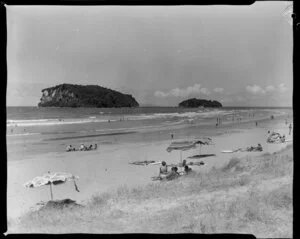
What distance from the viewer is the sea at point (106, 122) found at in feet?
10.6

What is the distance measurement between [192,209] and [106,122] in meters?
1.56

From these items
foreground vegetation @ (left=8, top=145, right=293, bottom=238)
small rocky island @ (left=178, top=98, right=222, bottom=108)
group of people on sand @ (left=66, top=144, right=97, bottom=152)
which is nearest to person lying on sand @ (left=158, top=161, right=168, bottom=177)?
foreground vegetation @ (left=8, top=145, right=293, bottom=238)

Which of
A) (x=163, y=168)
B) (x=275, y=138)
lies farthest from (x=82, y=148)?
(x=275, y=138)

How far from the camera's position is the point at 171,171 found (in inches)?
127

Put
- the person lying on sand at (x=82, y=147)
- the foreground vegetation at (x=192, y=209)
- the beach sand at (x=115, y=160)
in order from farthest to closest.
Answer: the person lying on sand at (x=82, y=147), the beach sand at (x=115, y=160), the foreground vegetation at (x=192, y=209)

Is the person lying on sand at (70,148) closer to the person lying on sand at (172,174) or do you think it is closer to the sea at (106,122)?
the sea at (106,122)

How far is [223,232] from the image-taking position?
2.76 meters

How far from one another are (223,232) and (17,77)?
2433 mm

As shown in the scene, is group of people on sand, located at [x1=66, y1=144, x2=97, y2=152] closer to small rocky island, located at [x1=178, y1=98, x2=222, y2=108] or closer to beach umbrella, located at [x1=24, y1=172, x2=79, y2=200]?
beach umbrella, located at [x1=24, y1=172, x2=79, y2=200]

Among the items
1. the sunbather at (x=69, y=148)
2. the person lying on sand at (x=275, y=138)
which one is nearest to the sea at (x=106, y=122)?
the sunbather at (x=69, y=148)

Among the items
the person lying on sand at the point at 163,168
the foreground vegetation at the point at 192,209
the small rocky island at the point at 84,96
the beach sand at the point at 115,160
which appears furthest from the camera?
the person lying on sand at the point at 163,168

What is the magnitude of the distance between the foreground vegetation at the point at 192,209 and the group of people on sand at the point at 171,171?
0.08 meters

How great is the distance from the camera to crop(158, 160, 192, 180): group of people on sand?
3197 mm

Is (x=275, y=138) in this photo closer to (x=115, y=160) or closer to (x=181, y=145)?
(x=181, y=145)
